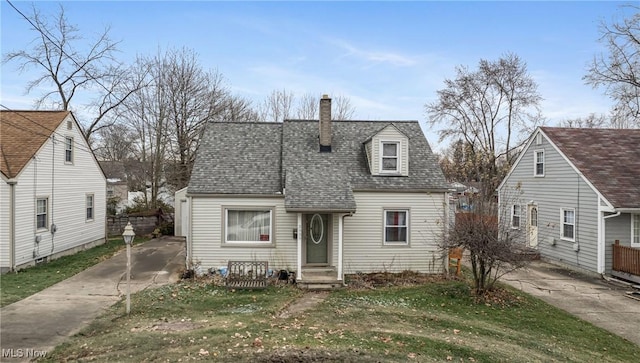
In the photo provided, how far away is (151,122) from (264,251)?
1790 centimetres

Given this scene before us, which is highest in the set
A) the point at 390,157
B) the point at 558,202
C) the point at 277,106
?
the point at 277,106

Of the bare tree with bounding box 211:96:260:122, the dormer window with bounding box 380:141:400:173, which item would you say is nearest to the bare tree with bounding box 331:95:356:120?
the bare tree with bounding box 211:96:260:122

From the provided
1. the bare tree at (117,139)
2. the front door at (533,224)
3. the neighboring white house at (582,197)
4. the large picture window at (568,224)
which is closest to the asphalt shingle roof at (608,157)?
the neighboring white house at (582,197)

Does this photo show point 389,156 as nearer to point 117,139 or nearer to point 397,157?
point 397,157

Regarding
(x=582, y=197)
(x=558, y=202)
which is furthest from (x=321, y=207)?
(x=558, y=202)

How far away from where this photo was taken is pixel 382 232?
13.6m

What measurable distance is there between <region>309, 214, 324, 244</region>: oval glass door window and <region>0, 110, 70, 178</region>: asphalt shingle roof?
10318 mm

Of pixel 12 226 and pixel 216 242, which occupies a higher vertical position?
pixel 12 226

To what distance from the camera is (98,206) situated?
19609 millimetres

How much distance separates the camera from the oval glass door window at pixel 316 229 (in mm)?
13500

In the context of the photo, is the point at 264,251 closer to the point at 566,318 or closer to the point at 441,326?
the point at 441,326

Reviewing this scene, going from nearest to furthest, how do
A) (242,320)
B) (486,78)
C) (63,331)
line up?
(63,331) < (242,320) < (486,78)

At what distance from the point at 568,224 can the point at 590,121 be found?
34599mm

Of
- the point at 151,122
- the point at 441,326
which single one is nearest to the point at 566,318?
the point at 441,326
